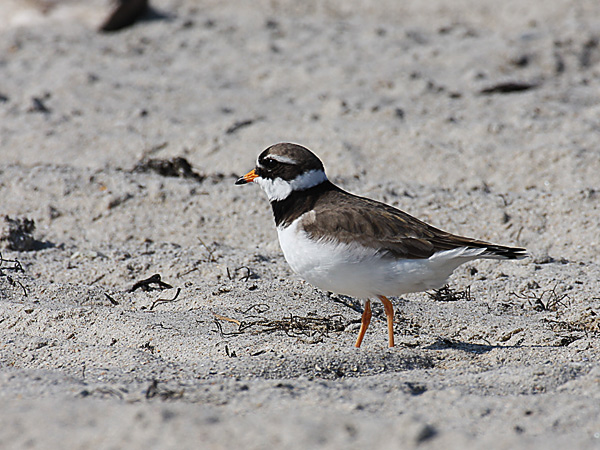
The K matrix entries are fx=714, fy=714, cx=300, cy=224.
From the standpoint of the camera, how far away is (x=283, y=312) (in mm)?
4617

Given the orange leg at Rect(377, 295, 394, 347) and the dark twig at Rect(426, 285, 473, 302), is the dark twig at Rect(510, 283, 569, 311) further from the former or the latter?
the orange leg at Rect(377, 295, 394, 347)

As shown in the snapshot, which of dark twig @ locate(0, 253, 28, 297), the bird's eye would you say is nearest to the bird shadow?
the bird's eye

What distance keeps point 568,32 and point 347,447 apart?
8705 mm

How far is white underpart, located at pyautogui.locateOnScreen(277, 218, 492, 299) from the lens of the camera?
4113 mm

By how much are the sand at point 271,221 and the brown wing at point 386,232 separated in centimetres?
57

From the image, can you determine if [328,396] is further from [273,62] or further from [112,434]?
[273,62]

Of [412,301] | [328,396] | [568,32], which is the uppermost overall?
[568,32]

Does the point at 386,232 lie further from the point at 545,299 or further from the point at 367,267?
the point at 545,299

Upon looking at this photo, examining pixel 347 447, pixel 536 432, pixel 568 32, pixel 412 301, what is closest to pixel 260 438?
pixel 347 447

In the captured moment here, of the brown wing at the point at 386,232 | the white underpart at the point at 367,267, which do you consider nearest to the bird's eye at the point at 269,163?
the brown wing at the point at 386,232

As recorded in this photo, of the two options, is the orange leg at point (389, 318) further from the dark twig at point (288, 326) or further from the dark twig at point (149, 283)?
the dark twig at point (149, 283)

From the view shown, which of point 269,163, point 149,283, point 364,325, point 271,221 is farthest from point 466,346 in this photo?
point 271,221

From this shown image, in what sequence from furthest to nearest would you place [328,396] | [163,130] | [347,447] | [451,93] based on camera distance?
1. [451,93]
2. [163,130]
3. [328,396]
4. [347,447]

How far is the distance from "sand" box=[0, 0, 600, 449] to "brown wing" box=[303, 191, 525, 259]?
1.88 feet
